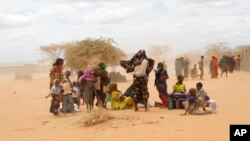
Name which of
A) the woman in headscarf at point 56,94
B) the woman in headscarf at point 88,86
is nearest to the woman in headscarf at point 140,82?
the woman in headscarf at point 88,86

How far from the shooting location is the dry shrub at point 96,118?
1080 cm

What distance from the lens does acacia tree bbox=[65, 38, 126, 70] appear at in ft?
100

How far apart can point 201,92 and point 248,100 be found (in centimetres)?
366

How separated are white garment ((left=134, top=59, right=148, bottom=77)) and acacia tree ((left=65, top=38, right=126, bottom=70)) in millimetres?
17308

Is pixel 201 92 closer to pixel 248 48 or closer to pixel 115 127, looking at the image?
pixel 115 127

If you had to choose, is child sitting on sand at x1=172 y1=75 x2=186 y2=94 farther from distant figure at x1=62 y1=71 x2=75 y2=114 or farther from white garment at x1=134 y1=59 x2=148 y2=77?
distant figure at x1=62 y1=71 x2=75 y2=114

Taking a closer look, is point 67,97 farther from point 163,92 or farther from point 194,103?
point 194,103

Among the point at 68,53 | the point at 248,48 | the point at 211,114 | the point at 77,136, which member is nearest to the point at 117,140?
the point at 77,136

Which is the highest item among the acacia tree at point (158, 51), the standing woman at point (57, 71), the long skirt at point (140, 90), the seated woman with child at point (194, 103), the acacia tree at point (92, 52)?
the acacia tree at point (158, 51)

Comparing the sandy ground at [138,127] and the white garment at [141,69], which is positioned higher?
the white garment at [141,69]

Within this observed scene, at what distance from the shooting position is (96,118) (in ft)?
35.7

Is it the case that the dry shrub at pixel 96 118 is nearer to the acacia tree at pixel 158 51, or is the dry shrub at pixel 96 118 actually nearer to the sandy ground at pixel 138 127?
the sandy ground at pixel 138 127

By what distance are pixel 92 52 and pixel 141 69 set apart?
17.8 metres

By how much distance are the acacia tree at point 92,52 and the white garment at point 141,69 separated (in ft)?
56.8
